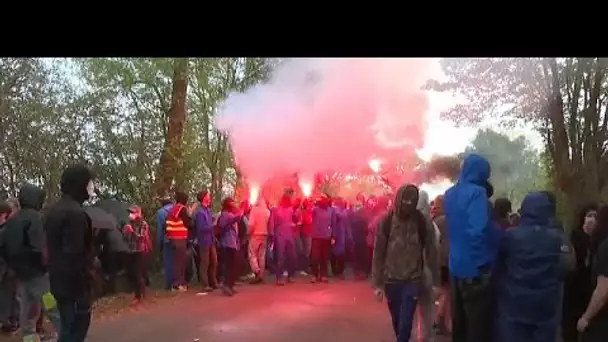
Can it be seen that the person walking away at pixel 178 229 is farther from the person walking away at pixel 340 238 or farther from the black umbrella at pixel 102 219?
the person walking away at pixel 340 238

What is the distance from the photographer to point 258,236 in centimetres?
604

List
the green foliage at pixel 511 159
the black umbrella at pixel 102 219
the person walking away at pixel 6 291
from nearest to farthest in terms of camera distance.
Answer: the person walking away at pixel 6 291 → the black umbrella at pixel 102 219 → the green foliage at pixel 511 159

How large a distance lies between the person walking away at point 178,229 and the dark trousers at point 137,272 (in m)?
0.22

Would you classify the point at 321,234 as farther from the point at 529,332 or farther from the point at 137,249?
the point at 529,332

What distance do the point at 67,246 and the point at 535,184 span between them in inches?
124

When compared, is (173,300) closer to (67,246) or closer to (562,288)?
(67,246)

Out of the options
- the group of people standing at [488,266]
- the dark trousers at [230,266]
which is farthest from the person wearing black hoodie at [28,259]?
the group of people standing at [488,266]

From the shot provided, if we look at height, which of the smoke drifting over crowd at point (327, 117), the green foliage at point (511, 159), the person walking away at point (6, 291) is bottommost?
the person walking away at point (6, 291)

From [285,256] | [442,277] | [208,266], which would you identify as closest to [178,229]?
[208,266]

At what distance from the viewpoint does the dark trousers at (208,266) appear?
5.52 meters

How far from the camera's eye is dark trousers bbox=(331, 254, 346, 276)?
18.3 ft

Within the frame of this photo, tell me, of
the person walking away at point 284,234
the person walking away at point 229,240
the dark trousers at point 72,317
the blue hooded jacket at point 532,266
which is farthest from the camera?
the person walking away at point 284,234
